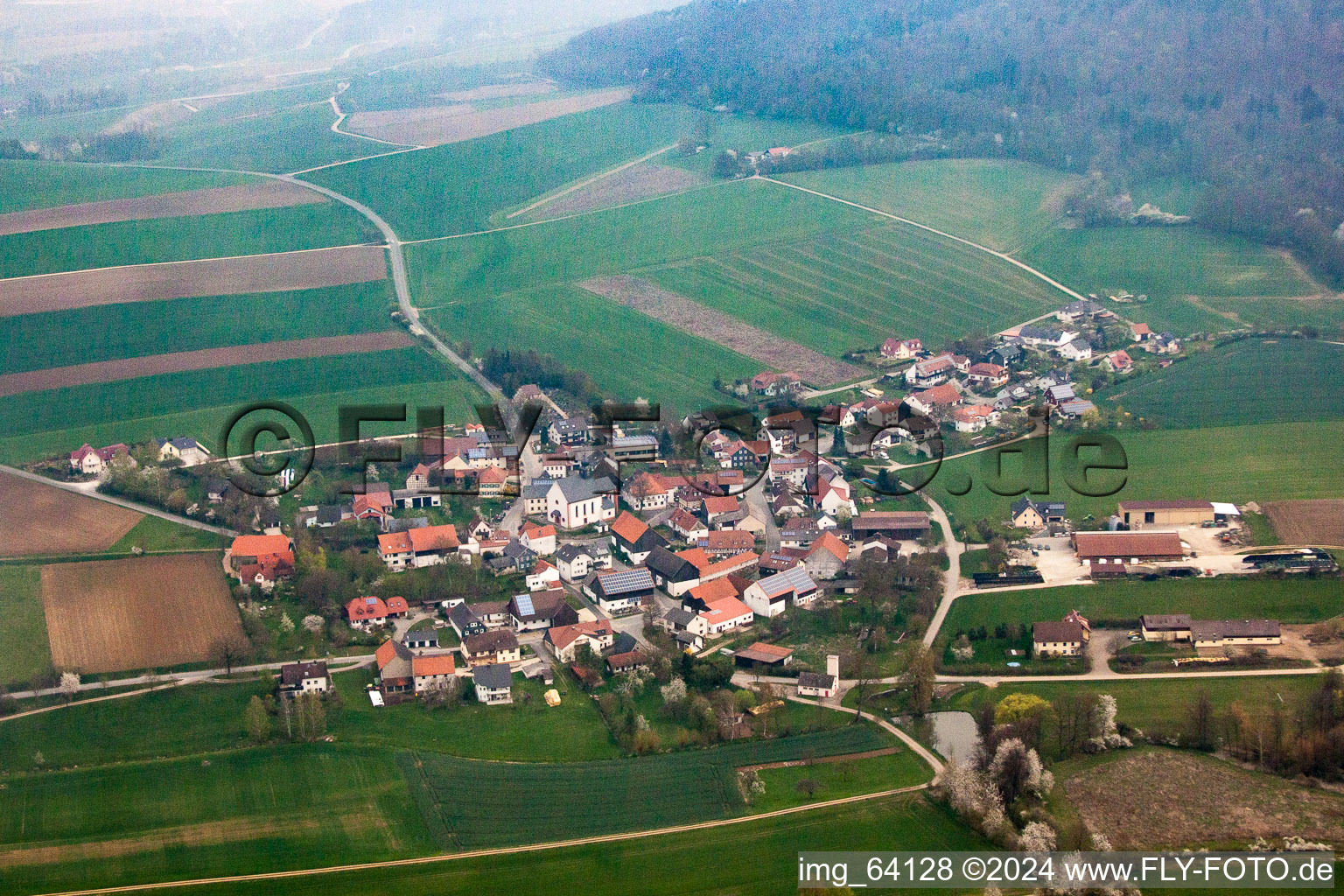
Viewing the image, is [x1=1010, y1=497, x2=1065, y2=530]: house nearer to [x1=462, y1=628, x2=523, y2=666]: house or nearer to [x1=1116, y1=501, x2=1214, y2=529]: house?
[x1=1116, y1=501, x2=1214, y2=529]: house

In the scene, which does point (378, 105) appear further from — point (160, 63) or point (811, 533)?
point (811, 533)

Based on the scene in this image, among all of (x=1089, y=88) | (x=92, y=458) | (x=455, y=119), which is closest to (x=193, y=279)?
(x=92, y=458)

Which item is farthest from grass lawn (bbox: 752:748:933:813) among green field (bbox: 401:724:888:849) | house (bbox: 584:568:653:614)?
house (bbox: 584:568:653:614)

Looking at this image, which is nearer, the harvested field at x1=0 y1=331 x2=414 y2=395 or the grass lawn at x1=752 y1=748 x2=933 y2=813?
the grass lawn at x1=752 y1=748 x2=933 y2=813

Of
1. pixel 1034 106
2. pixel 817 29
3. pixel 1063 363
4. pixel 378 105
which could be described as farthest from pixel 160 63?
pixel 1063 363

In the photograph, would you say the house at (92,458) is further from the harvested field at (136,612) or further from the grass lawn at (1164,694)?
the grass lawn at (1164,694)

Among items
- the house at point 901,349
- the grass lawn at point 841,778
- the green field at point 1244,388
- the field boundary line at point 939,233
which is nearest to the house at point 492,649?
the grass lawn at point 841,778
